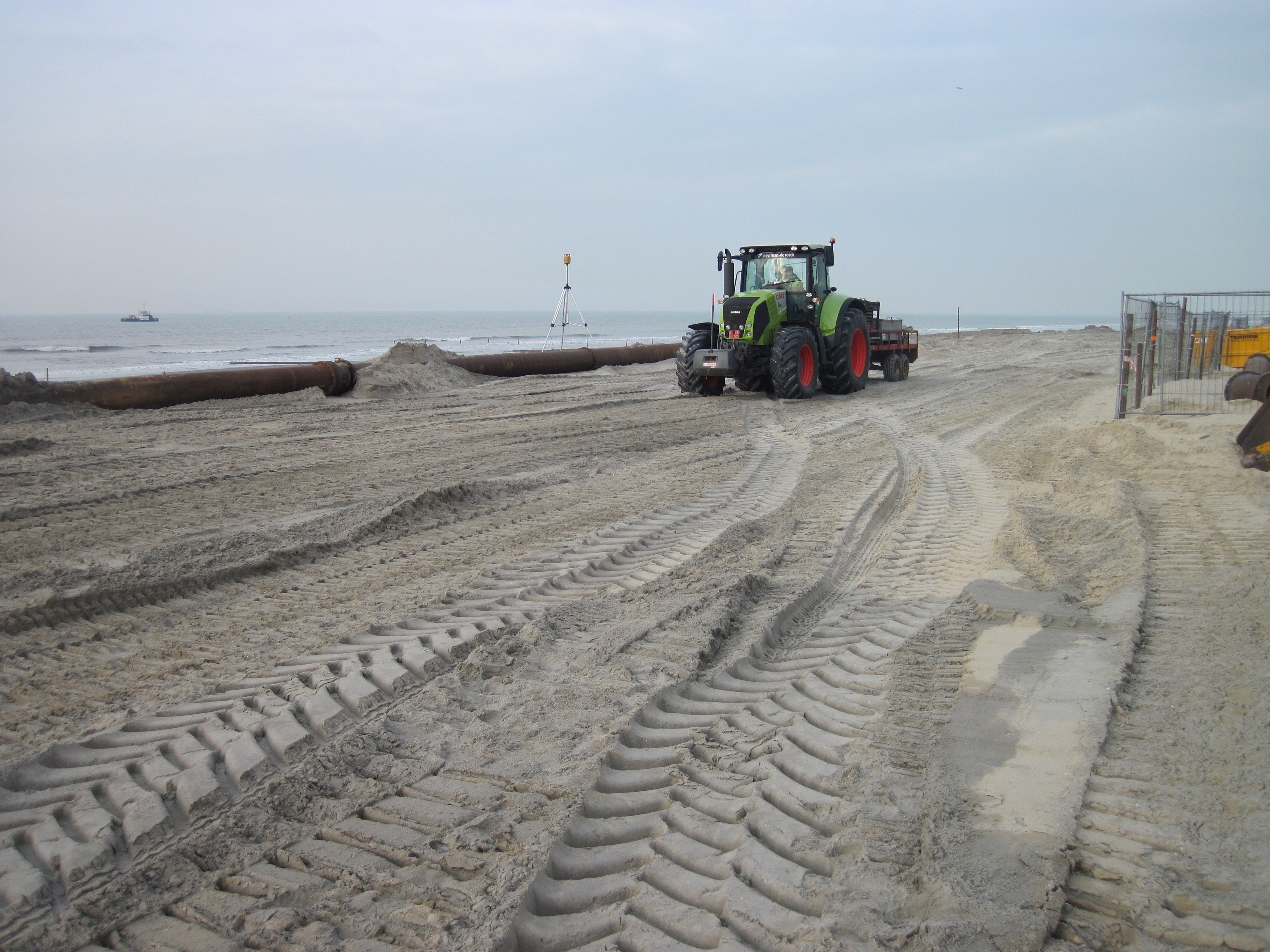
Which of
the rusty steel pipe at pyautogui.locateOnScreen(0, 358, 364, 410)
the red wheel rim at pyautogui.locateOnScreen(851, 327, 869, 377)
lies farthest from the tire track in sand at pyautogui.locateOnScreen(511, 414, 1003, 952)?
Answer: the red wheel rim at pyautogui.locateOnScreen(851, 327, 869, 377)

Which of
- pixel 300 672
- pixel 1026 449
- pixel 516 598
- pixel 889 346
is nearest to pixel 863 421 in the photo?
pixel 1026 449

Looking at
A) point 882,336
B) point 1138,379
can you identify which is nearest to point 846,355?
point 882,336

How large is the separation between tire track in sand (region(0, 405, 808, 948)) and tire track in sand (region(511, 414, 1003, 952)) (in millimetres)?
467

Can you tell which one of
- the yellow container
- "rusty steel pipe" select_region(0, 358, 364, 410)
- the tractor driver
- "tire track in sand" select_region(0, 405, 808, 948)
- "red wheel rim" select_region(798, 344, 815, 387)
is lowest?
"tire track in sand" select_region(0, 405, 808, 948)

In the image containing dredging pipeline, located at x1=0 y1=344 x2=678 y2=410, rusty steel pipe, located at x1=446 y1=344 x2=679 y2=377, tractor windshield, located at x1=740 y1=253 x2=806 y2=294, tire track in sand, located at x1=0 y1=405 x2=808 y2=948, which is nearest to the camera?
tire track in sand, located at x1=0 y1=405 x2=808 y2=948

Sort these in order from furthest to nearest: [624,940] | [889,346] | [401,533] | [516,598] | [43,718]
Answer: [889,346]
[401,533]
[516,598]
[43,718]
[624,940]

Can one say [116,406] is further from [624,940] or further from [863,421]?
[624,940]

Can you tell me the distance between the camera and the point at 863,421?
12008 millimetres

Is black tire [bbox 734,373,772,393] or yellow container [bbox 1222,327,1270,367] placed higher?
yellow container [bbox 1222,327,1270,367]

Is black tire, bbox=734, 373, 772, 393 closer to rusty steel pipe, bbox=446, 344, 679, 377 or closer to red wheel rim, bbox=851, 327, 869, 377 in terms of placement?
red wheel rim, bbox=851, 327, 869, 377

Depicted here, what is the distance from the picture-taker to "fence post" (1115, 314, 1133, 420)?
1042cm

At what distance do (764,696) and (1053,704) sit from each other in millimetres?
1086

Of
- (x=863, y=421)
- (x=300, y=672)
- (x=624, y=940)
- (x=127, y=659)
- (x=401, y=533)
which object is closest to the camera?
(x=624, y=940)

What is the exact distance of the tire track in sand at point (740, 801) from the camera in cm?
212
